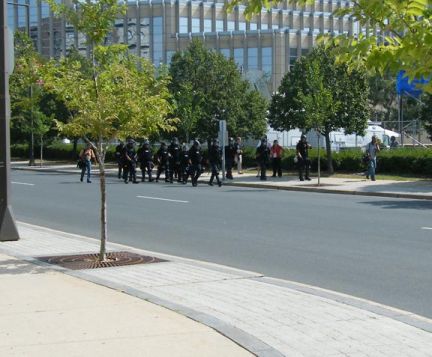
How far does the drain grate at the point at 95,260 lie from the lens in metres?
10.2

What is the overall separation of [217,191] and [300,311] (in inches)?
740

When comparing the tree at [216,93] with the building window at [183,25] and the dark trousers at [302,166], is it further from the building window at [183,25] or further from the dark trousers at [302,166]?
the building window at [183,25]

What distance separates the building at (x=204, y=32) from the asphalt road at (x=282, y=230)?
57.9 metres

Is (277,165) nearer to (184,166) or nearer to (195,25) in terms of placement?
(184,166)

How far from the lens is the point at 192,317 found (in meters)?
6.88

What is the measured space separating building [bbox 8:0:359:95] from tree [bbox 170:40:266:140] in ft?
114

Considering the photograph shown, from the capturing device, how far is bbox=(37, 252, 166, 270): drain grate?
10.2 m

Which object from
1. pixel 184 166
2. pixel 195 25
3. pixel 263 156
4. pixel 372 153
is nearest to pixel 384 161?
pixel 372 153

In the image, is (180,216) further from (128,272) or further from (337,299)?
(337,299)

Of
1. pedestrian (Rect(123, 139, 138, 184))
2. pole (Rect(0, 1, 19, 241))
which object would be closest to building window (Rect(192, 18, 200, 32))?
pedestrian (Rect(123, 139, 138, 184))

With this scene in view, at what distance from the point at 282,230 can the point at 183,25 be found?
7718cm

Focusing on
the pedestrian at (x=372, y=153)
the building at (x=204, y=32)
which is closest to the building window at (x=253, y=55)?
the building at (x=204, y=32)

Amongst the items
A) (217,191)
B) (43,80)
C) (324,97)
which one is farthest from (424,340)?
(324,97)

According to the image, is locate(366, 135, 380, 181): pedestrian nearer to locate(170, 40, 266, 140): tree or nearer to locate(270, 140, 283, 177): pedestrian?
locate(270, 140, 283, 177): pedestrian
